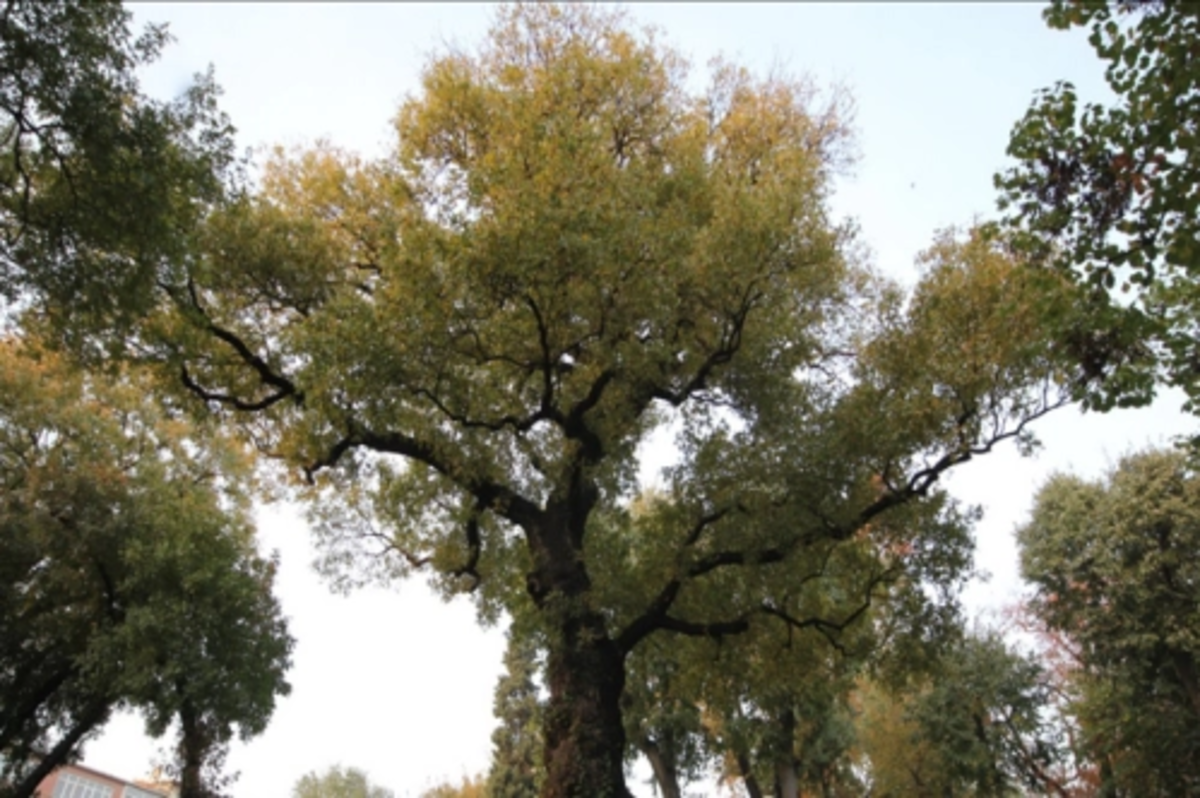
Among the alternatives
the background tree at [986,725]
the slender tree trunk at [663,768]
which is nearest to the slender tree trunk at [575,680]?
the slender tree trunk at [663,768]

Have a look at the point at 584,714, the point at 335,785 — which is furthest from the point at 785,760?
the point at 335,785

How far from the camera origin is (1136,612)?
19.9 meters

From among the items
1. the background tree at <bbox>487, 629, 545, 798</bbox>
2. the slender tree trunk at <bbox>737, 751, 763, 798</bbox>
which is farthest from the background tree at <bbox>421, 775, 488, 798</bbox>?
the slender tree trunk at <bbox>737, 751, 763, 798</bbox>

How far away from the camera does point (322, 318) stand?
9.97 meters

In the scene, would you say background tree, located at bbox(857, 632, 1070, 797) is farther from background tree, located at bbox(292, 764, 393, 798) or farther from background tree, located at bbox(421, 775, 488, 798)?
background tree, located at bbox(292, 764, 393, 798)

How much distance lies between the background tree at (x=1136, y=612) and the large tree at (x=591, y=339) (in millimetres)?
12929

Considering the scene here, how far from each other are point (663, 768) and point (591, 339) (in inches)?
686

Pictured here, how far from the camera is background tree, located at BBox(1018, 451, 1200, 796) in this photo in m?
18.9

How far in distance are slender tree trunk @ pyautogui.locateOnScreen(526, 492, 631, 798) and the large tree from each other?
0.12 ft

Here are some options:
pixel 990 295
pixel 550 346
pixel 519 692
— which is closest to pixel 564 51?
pixel 550 346

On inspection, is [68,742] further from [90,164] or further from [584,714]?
[90,164]

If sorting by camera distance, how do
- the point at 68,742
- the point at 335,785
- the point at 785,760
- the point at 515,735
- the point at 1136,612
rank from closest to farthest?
the point at 1136,612, the point at 68,742, the point at 785,760, the point at 515,735, the point at 335,785

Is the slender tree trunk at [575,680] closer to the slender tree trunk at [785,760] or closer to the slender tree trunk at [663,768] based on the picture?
the slender tree trunk at [785,760]

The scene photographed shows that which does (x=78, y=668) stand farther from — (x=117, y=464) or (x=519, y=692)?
(x=519, y=692)
